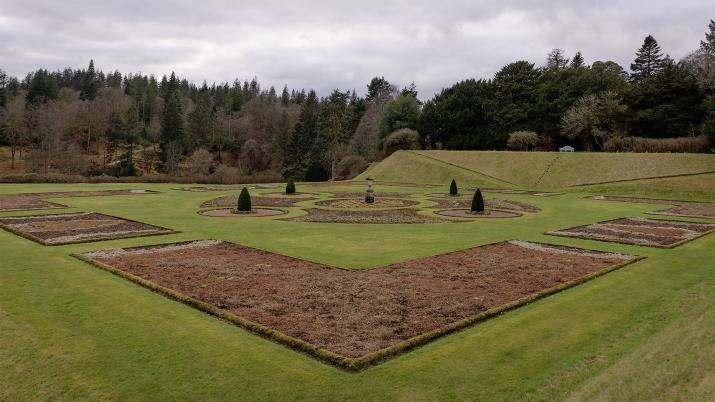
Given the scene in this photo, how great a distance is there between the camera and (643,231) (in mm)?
21891

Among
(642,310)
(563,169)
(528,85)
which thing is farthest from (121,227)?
(528,85)

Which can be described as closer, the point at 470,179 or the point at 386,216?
the point at 386,216

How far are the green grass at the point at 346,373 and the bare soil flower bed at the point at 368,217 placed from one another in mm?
10301

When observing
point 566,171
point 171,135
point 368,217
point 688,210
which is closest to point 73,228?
point 368,217

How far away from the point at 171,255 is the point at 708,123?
179ft

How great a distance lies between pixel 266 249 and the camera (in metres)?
16.8

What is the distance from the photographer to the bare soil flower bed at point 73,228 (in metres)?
18.4

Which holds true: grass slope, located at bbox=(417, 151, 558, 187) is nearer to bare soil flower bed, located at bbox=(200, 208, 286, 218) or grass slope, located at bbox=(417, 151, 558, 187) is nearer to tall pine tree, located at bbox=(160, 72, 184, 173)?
bare soil flower bed, located at bbox=(200, 208, 286, 218)

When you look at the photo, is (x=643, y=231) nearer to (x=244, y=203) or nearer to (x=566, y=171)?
(x=244, y=203)

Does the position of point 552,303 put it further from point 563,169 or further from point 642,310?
point 563,169

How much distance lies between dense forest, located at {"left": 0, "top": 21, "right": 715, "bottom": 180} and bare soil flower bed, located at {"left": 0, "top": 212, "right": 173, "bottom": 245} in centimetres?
4540

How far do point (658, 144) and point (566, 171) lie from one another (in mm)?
12619

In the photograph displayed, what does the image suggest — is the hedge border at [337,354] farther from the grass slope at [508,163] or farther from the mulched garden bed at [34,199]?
the grass slope at [508,163]

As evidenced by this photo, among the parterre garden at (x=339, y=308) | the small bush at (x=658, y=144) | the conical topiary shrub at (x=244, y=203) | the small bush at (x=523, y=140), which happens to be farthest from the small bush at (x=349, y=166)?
the parterre garden at (x=339, y=308)
